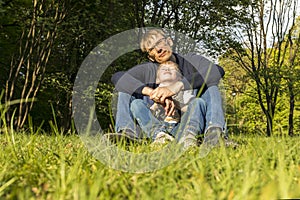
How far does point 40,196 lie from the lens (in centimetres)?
102

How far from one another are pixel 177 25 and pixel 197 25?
0.90m

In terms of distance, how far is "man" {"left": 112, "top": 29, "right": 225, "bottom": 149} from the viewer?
2.92m

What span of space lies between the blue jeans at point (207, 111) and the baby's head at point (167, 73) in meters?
0.29

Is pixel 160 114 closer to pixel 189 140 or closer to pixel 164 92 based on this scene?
pixel 164 92

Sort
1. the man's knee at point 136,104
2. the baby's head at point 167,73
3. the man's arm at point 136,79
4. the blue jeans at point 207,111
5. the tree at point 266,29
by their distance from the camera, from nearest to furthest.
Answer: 1. the blue jeans at point 207,111
2. the man's knee at point 136,104
3. the man's arm at point 136,79
4. the baby's head at point 167,73
5. the tree at point 266,29

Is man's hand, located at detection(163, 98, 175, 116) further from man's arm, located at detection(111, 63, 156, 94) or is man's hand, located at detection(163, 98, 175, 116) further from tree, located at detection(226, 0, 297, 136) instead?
tree, located at detection(226, 0, 297, 136)

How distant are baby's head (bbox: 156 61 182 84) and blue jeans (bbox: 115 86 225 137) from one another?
0.29 meters

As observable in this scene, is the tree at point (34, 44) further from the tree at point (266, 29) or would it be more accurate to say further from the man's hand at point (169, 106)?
the tree at point (266, 29)

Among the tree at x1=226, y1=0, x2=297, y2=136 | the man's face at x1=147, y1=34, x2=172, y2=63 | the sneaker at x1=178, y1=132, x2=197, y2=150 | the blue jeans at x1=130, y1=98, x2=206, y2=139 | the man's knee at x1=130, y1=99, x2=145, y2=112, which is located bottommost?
the sneaker at x1=178, y1=132, x2=197, y2=150

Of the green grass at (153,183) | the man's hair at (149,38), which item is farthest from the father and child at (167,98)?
the green grass at (153,183)

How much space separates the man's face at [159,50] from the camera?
12.0 feet

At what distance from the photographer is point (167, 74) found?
3.59 m

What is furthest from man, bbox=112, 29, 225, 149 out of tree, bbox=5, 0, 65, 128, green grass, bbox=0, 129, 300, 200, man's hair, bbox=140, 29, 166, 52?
tree, bbox=5, 0, 65, 128

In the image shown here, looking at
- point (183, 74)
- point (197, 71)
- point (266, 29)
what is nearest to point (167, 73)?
point (183, 74)
